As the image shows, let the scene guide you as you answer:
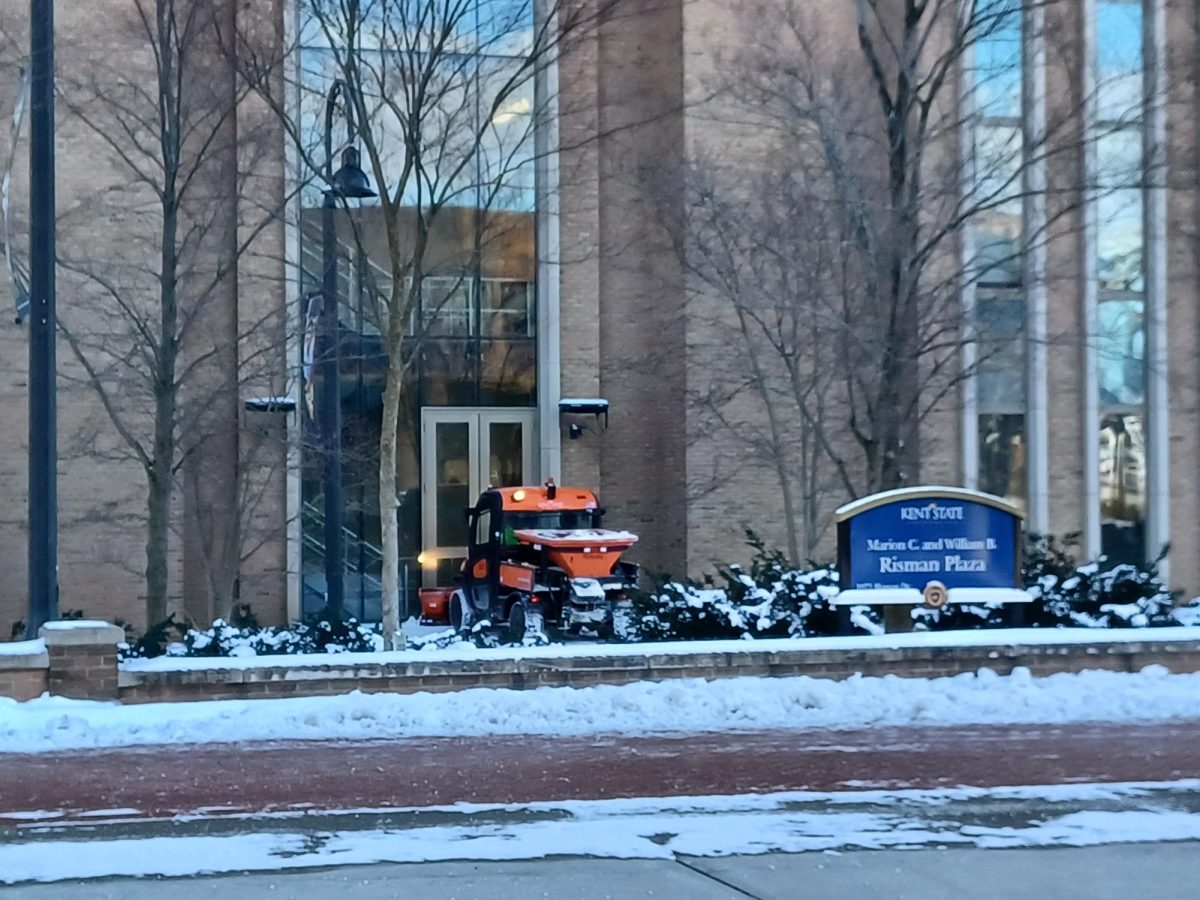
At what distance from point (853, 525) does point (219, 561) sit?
12011 millimetres

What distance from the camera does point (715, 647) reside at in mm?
12391

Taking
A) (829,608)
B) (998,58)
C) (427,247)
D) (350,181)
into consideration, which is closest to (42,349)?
(350,181)

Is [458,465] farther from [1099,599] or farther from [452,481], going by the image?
[1099,599]

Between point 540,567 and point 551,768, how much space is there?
9.58 m

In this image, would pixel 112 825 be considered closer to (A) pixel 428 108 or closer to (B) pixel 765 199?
(A) pixel 428 108

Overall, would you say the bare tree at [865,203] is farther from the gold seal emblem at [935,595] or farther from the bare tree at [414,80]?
the bare tree at [414,80]

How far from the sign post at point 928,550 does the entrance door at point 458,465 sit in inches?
523

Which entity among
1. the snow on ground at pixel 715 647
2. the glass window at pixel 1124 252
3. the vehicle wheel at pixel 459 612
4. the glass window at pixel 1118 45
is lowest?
the vehicle wheel at pixel 459 612

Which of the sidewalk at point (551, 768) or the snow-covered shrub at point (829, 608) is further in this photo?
the snow-covered shrub at point (829, 608)

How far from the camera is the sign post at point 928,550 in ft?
43.8

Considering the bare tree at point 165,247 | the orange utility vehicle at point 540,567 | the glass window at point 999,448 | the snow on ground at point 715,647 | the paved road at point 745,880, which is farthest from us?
the glass window at point 999,448

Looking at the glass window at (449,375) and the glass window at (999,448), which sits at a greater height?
the glass window at (449,375)

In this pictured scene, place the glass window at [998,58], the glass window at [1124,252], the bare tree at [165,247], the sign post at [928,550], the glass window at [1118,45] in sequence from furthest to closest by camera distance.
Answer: the glass window at [1124,252] < the glass window at [1118,45] < the glass window at [998,58] < the bare tree at [165,247] < the sign post at [928,550]

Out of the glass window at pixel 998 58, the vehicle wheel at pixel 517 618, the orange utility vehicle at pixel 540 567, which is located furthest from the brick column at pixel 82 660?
the glass window at pixel 998 58
